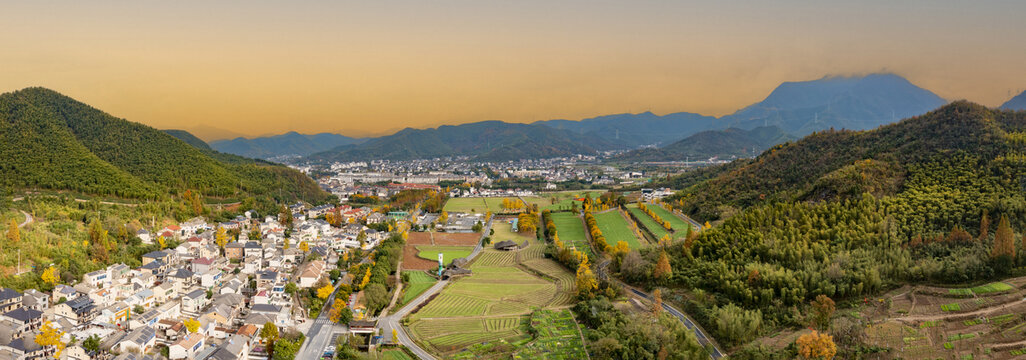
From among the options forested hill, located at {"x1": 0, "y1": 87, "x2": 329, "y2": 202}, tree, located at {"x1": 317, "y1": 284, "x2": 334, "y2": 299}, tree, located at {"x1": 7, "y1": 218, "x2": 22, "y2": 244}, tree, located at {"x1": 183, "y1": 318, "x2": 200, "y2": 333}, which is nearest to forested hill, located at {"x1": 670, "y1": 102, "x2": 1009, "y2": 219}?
A: tree, located at {"x1": 317, "y1": 284, "x2": 334, "y2": 299}

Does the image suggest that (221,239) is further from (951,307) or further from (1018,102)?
(1018,102)

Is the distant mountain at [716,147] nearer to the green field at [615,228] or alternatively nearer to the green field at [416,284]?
the green field at [615,228]

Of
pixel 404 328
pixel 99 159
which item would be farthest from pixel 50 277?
pixel 99 159

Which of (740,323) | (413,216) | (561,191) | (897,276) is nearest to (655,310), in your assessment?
(740,323)

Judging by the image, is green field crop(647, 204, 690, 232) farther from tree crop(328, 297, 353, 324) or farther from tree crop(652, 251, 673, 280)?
tree crop(328, 297, 353, 324)

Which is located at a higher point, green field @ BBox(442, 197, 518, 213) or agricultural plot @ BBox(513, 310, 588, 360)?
agricultural plot @ BBox(513, 310, 588, 360)

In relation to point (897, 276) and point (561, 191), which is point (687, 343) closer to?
point (897, 276)

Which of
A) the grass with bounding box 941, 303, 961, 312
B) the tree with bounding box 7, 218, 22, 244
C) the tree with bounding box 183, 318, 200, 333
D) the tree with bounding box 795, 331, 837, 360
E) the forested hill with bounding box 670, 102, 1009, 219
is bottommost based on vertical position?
the tree with bounding box 183, 318, 200, 333
